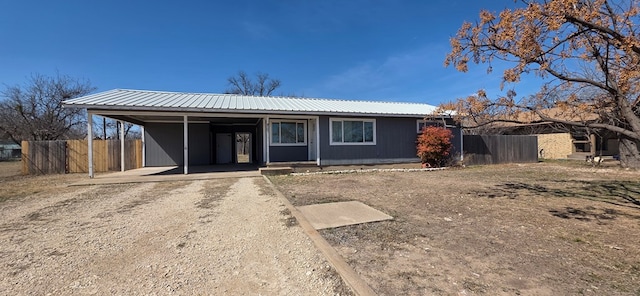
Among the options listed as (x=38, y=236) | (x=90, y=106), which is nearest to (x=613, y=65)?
(x=38, y=236)

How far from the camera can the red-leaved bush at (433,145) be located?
1307 centimetres

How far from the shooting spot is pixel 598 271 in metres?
2.71

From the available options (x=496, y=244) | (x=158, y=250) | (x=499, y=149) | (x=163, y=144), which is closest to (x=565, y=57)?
(x=496, y=244)

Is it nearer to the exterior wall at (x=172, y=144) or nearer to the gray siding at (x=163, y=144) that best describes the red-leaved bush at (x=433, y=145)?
the exterior wall at (x=172, y=144)

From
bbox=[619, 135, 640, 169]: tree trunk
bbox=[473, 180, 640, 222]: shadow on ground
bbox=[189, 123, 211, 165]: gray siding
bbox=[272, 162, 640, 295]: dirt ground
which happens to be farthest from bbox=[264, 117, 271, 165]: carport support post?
bbox=[619, 135, 640, 169]: tree trunk

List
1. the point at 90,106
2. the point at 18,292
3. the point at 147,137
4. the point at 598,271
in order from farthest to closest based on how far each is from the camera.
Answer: the point at 147,137, the point at 90,106, the point at 598,271, the point at 18,292

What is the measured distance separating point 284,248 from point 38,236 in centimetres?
352

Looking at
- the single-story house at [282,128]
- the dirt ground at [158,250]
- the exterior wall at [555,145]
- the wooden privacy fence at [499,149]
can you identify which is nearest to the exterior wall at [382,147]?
the single-story house at [282,128]

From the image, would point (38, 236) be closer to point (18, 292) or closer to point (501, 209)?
point (18, 292)

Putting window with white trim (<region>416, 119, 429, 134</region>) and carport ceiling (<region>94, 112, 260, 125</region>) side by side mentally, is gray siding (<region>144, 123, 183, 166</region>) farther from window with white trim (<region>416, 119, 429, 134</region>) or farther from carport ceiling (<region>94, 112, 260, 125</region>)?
window with white trim (<region>416, 119, 429, 134</region>)

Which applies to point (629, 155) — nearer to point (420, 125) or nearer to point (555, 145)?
point (420, 125)

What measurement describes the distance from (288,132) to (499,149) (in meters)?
12.6

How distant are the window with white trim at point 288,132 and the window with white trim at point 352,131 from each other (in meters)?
1.42

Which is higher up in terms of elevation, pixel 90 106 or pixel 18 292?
pixel 90 106
